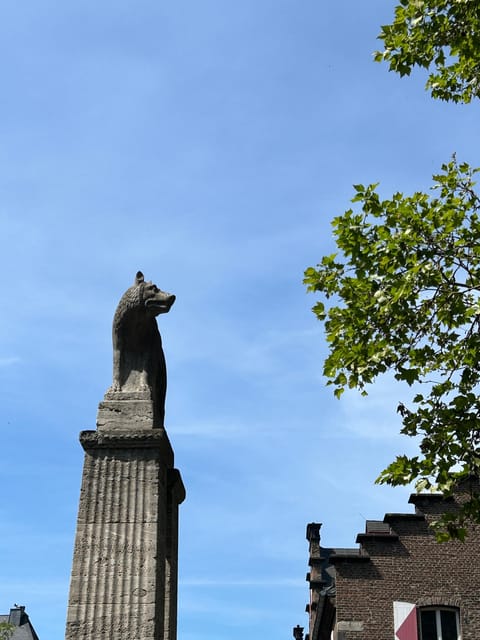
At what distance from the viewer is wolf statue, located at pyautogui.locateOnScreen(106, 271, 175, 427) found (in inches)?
416

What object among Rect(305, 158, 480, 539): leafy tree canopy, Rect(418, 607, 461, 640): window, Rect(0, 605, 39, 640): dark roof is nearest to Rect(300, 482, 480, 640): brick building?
Rect(418, 607, 461, 640): window

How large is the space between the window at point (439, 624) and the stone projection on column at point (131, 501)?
49.2ft

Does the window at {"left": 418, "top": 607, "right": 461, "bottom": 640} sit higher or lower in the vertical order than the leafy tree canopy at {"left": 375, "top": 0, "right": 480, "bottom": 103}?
lower

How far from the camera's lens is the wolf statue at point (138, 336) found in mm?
10570

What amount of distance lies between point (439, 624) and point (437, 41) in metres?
16.8

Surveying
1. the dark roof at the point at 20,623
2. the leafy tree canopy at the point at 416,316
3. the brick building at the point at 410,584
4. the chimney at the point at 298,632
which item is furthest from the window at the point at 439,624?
the dark roof at the point at 20,623

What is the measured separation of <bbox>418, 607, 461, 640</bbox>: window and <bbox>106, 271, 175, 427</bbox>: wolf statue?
52.5 ft

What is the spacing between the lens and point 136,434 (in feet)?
32.4

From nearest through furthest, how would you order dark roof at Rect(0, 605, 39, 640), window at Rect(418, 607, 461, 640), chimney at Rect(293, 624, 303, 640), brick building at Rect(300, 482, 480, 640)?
window at Rect(418, 607, 461, 640) → brick building at Rect(300, 482, 480, 640) → chimney at Rect(293, 624, 303, 640) → dark roof at Rect(0, 605, 39, 640)

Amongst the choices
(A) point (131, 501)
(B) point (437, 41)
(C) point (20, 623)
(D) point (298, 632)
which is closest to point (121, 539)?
(A) point (131, 501)

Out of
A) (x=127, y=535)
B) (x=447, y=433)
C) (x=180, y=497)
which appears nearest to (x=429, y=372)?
(x=447, y=433)

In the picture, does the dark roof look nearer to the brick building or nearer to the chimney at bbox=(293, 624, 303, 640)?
the chimney at bbox=(293, 624, 303, 640)

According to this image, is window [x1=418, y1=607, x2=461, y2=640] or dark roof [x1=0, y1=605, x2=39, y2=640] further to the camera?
dark roof [x1=0, y1=605, x2=39, y2=640]

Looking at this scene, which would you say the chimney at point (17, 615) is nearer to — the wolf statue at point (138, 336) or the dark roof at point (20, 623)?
A: the dark roof at point (20, 623)
